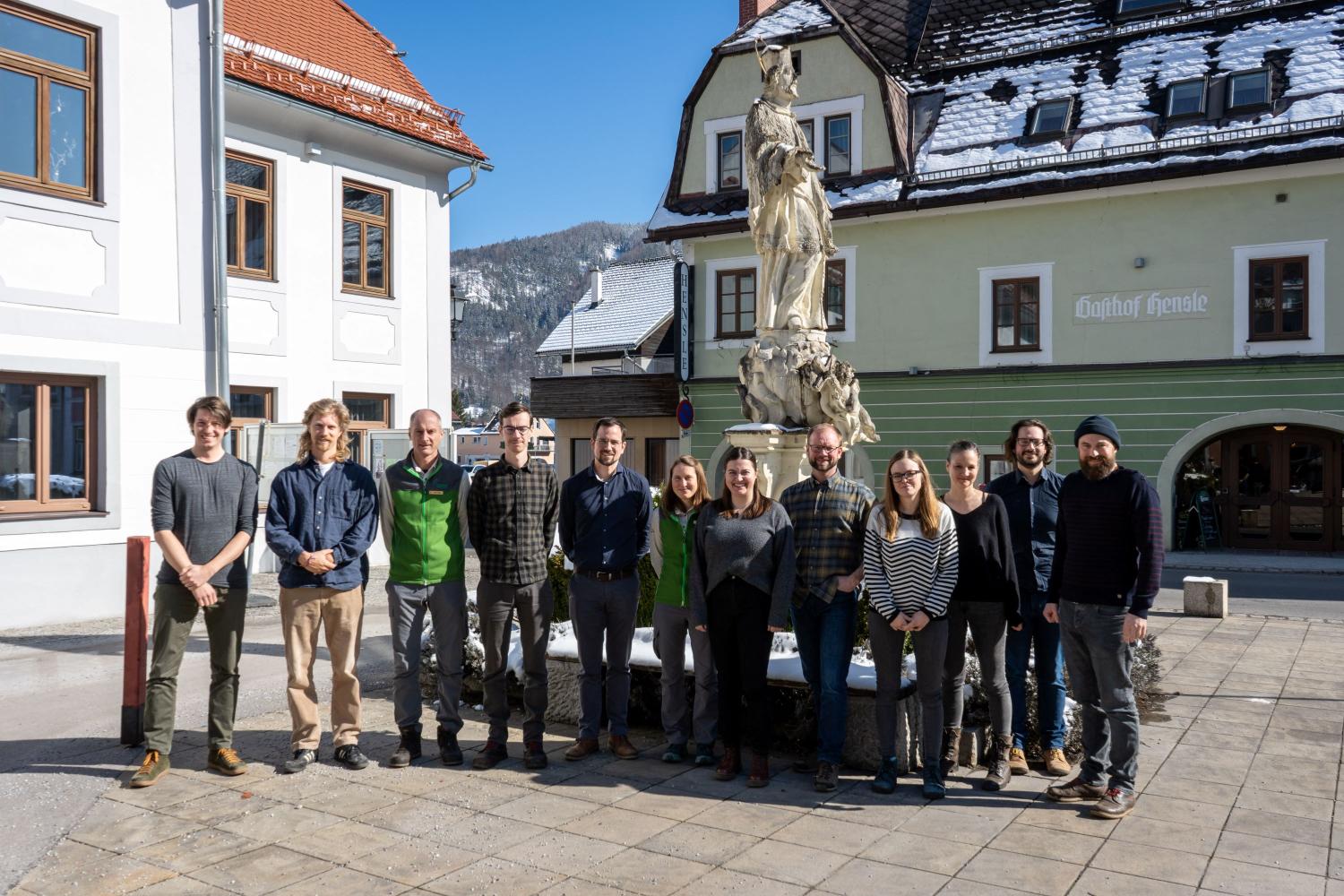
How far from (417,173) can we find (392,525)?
11801 millimetres

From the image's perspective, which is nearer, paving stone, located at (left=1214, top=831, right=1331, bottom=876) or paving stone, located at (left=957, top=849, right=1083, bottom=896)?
paving stone, located at (left=957, top=849, right=1083, bottom=896)

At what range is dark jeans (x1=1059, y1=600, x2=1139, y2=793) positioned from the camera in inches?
201

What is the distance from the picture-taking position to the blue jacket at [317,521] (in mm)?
5750

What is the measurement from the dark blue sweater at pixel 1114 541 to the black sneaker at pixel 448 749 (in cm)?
325

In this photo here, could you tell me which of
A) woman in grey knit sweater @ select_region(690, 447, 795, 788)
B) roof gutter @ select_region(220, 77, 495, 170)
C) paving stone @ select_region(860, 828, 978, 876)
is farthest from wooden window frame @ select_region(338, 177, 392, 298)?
paving stone @ select_region(860, 828, 978, 876)

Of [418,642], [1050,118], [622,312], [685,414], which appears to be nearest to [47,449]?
[418,642]

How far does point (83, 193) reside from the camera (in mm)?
11070

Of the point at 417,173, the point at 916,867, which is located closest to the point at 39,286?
the point at 417,173

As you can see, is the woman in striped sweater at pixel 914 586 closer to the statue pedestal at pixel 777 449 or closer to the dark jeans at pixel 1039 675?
the dark jeans at pixel 1039 675

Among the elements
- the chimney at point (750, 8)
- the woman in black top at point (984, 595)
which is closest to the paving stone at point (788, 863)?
the woman in black top at point (984, 595)

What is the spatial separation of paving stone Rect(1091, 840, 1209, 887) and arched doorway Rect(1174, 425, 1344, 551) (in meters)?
16.1

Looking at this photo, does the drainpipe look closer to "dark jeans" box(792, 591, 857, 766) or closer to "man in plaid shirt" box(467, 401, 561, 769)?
"man in plaid shirt" box(467, 401, 561, 769)

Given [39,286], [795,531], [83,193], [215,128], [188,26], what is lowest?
[795,531]

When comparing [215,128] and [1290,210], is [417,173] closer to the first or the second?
[215,128]
